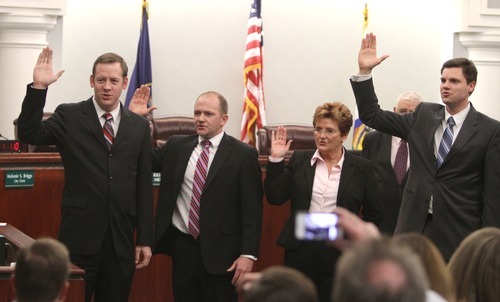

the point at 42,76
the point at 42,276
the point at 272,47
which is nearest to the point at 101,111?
the point at 42,76

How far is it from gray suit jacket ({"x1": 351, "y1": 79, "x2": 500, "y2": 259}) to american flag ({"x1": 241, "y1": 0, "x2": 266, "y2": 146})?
5687mm

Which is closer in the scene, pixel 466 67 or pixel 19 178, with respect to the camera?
pixel 466 67

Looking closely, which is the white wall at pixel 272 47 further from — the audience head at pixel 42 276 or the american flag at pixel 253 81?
the audience head at pixel 42 276

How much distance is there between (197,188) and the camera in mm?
5012

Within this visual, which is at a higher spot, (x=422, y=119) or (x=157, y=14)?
(x=157, y=14)

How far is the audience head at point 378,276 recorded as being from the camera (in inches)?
65.8

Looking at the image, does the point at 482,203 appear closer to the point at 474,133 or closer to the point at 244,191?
the point at 474,133

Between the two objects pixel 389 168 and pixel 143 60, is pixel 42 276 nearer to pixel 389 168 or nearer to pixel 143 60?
pixel 389 168

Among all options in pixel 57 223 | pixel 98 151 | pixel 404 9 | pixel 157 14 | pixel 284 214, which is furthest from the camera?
pixel 404 9

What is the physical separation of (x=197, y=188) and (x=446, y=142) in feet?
4.23

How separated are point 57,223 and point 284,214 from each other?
1498mm

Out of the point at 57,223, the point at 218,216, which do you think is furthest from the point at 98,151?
the point at 57,223

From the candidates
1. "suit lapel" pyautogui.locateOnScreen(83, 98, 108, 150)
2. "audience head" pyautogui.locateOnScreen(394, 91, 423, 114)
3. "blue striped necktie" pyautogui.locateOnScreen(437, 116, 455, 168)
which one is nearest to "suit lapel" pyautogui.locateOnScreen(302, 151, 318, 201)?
"blue striped necktie" pyautogui.locateOnScreen(437, 116, 455, 168)

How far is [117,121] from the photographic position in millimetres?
4922
